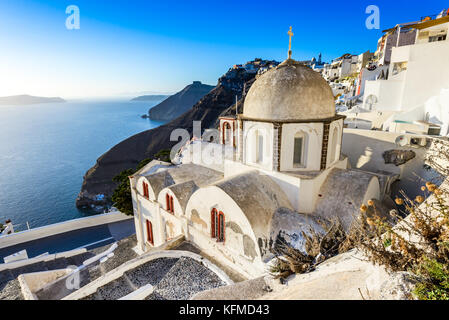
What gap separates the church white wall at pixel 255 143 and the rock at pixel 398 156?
319 inches

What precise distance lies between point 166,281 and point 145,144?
2463 inches

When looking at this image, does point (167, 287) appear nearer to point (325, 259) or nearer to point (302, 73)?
point (325, 259)

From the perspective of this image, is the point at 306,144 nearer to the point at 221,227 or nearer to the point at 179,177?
the point at 221,227

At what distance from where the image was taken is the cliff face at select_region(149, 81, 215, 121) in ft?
604

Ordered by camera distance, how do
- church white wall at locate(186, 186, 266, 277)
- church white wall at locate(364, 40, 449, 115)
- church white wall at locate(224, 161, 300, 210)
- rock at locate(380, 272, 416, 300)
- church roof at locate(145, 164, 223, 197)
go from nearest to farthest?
rock at locate(380, 272, 416, 300), church white wall at locate(186, 186, 266, 277), church white wall at locate(224, 161, 300, 210), church roof at locate(145, 164, 223, 197), church white wall at locate(364, 40, 449, 115)

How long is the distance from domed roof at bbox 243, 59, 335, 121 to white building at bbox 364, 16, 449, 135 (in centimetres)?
790

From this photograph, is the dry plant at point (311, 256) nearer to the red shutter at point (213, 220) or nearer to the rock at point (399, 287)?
the rock at point (399, 287)

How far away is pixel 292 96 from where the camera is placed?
30.0 ft

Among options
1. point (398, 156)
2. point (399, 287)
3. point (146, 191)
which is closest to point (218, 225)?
point (146, 191)

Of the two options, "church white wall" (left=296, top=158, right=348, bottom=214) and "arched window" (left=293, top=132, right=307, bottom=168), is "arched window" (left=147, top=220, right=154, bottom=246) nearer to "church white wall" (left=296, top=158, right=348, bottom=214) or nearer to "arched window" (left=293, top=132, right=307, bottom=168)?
"church white wall" (left=296, top=158, right=348, bottom=214)

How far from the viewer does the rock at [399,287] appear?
2.97 m

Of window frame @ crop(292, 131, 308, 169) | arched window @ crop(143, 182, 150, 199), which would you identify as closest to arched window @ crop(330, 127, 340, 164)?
window frame @ crop(292, 131, 308, 169)

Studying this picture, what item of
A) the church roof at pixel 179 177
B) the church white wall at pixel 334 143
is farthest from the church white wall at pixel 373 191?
the church roof at pixel 179 177
